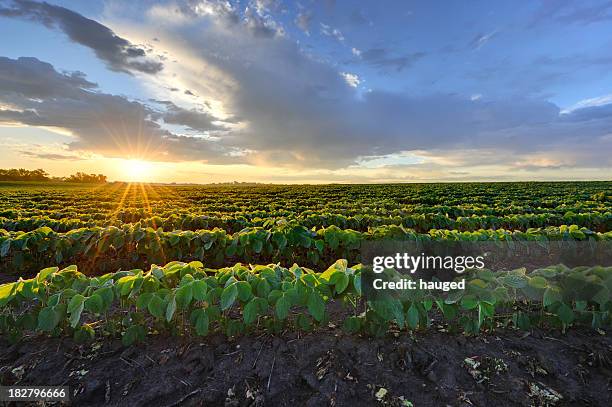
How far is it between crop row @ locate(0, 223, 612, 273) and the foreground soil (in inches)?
84.1

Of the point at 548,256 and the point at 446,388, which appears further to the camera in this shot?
the point at 548,256

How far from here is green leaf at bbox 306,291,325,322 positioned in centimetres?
251

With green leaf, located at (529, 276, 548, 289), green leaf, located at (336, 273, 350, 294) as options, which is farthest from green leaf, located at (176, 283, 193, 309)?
green leaf, located at (529, 276, 548, 289)

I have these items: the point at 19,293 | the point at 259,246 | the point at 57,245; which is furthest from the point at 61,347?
the point at 57,245

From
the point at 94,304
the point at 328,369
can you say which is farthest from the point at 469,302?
the point at 94,304

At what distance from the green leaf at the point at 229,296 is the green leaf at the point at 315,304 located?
0.58 m

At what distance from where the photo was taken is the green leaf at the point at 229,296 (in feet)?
8.07

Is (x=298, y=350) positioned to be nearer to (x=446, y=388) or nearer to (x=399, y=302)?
(x=399, y=302)

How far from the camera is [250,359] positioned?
8.83 ft

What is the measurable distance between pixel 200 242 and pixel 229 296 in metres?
3.28

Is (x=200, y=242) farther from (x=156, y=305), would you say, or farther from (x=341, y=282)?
(x=341, y=282)

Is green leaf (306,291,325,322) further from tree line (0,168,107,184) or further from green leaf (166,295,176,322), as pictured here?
tree line (0,168,107,184)

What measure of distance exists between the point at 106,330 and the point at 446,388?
9.75 ft

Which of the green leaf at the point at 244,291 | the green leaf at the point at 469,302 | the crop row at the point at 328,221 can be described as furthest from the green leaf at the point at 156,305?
the crop row at the point at 328,221
